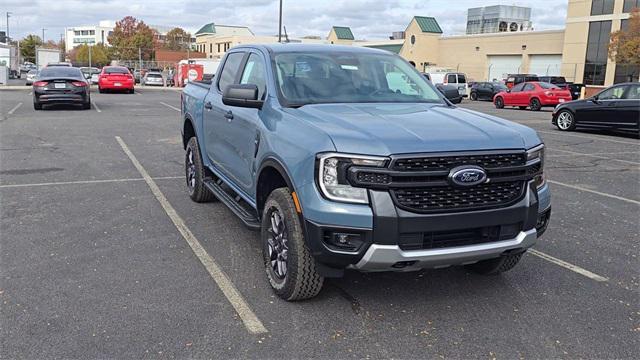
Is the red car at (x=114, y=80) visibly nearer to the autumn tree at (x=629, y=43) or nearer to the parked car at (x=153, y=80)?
the parked car at (x=153, y=80)

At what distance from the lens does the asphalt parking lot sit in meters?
3.61

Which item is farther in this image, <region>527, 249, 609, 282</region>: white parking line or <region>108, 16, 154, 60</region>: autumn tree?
<region>108, 16, 154, 60</region>: autumn tree

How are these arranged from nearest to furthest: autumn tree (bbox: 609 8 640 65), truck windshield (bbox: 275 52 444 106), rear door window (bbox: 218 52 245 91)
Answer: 1. truck windshield (bbox: 275 52 444 106)
2. rear door window (bbox: 218 52 245 91)
3. autumn tree (bbox: 609 8 640 65)

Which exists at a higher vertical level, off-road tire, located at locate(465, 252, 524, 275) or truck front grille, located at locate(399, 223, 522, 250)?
truck front grille, located at locate(399, 223, 522, 250)

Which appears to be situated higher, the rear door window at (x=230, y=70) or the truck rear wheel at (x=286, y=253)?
the rear door window at (x=230, y=70)

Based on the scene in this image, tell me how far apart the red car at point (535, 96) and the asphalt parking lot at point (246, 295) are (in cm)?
2159

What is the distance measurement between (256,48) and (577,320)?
12.0 feet

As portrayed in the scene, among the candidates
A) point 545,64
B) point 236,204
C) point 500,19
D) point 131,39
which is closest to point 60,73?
point 236,204

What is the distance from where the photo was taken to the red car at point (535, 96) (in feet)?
90.9

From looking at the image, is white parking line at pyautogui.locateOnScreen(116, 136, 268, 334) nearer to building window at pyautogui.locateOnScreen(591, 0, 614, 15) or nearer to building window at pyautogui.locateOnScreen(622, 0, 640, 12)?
building window at pyautogui.locateOnScreen(622, 0, 640, 12)

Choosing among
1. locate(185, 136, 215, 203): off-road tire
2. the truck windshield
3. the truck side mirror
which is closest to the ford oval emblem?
the truck windshield

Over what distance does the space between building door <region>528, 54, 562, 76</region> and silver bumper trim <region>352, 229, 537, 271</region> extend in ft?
182

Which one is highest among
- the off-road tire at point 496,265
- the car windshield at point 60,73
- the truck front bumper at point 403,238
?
the car windshield at point 60,73

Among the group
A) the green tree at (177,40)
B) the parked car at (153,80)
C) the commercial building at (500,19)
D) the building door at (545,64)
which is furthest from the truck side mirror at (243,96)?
the green tree at (177,40)
